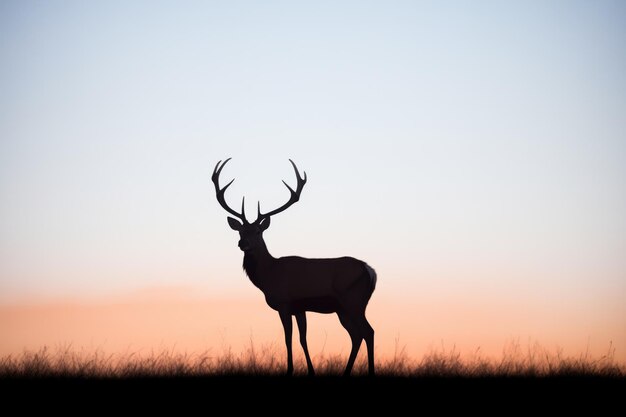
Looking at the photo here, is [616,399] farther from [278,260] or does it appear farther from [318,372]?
[278,260]

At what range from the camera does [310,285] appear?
639 inches

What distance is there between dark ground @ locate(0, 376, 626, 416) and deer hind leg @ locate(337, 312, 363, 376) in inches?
35.4

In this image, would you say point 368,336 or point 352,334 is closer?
point 368,336

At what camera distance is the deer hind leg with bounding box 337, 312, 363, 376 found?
15.4 meters

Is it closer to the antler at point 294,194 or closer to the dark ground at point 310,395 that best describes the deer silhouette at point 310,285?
the antler at point 294,194

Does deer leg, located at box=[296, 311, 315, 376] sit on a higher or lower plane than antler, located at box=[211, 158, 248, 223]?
lower

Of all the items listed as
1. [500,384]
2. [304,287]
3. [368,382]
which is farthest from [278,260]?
[500,384]

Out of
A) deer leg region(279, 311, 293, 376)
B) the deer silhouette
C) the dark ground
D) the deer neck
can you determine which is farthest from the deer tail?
the dark ground

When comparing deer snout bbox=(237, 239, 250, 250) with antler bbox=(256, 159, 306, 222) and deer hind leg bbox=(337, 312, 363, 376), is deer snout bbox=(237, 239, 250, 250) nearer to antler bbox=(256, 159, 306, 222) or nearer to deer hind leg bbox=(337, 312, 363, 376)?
antler bbox=(256, 159, 306, 222)

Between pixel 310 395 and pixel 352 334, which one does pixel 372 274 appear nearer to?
pixel 352 334

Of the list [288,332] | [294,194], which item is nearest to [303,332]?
[288,332]

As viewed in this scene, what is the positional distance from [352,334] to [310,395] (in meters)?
3.59

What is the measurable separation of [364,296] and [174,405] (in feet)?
18.2

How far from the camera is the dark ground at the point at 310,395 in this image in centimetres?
1143
